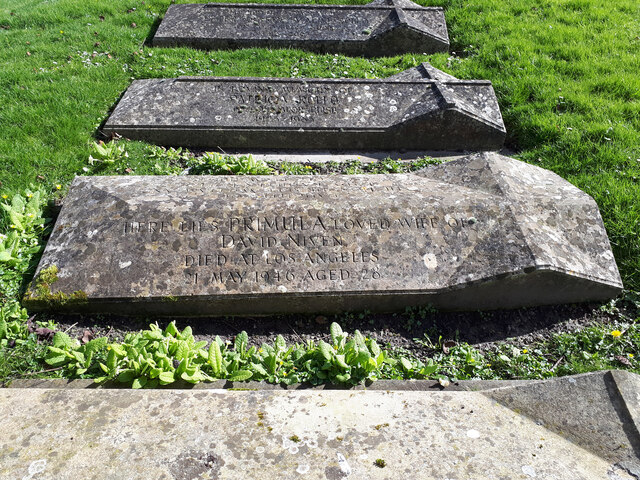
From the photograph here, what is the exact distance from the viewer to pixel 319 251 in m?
3.69

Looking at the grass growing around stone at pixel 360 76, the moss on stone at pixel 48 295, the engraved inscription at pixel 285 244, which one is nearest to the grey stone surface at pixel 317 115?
the grass growing around stone at pixel 360 76

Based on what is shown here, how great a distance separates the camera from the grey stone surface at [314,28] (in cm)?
784

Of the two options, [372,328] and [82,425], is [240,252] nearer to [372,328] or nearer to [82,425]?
[372,328]

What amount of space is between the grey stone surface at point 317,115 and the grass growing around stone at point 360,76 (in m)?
0.38

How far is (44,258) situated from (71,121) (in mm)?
2918

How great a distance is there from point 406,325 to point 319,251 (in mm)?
Result: 960

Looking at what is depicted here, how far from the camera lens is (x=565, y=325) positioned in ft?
12.3

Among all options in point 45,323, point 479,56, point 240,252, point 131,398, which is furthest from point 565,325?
point 479,56

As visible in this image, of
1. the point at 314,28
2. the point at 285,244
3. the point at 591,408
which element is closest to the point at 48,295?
the point at 285,244

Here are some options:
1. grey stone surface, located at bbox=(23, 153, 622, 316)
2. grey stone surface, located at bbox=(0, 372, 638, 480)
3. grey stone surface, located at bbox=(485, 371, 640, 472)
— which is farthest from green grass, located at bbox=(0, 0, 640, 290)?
grey stone surface, located at bbox=(0, 372, 638, 480)

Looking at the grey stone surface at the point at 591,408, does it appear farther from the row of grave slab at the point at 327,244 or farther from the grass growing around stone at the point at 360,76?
the row of grave slab at the point at 327,244

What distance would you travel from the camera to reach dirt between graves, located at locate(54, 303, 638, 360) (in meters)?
3.60

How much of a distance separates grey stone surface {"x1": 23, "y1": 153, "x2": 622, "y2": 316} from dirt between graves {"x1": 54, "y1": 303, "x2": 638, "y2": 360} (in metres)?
0.10

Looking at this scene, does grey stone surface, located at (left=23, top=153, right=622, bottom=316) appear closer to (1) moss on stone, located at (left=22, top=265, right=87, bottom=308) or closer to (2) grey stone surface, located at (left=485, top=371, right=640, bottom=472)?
(1) moss on stone, located at (left=22, top=265, right=87, bottom=308)
